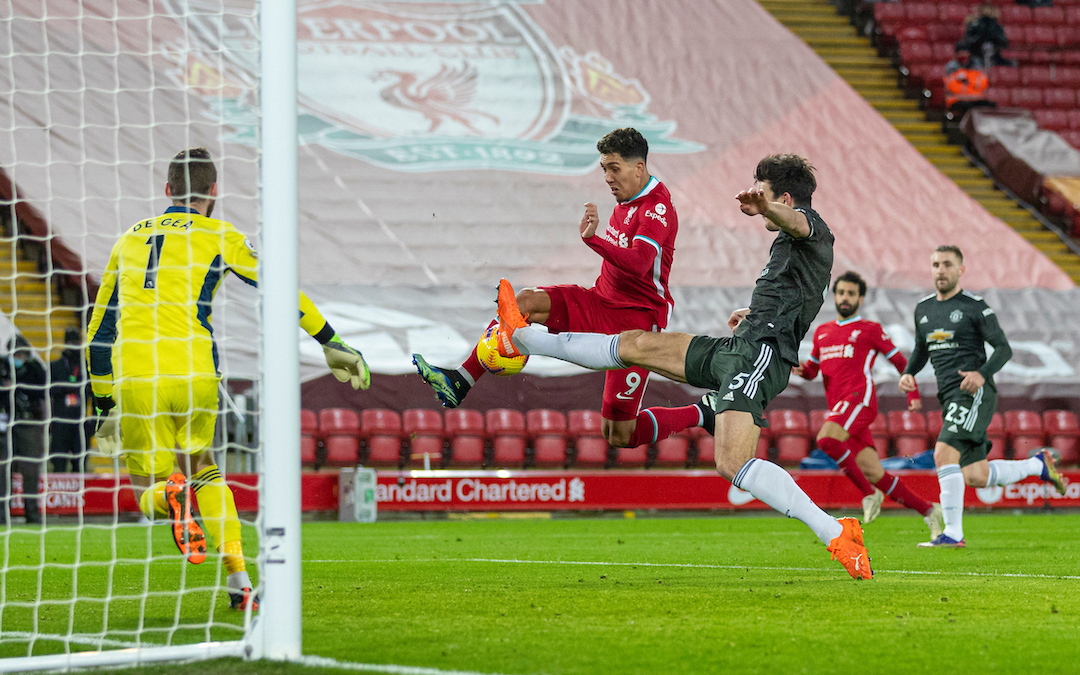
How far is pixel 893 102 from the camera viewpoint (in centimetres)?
2178

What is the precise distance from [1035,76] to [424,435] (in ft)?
48.0

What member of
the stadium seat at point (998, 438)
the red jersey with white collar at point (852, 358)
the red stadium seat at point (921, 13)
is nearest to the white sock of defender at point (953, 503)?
the red jersey with white collar at point (852, 358)

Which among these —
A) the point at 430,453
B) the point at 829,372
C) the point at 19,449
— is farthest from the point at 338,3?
the point at 829,372

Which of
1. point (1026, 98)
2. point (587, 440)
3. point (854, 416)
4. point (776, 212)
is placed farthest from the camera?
point (1026, 98)

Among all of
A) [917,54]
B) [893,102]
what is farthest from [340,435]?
[917,54]

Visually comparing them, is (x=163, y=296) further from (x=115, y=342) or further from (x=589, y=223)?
(x=589, y=223)

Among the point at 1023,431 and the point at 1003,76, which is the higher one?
the point at 1003,76

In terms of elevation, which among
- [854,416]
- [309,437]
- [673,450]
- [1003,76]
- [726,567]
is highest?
[1003,76]

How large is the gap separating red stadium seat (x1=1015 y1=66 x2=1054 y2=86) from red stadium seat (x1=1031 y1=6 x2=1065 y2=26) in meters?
1.52

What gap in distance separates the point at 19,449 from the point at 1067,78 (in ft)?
64.6

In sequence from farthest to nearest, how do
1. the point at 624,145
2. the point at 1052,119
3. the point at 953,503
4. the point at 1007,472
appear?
the point at 1052,119
the point at 1007,472
the point at 953,503
the point at 624,145

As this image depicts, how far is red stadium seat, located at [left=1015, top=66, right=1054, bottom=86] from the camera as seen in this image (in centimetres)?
2186

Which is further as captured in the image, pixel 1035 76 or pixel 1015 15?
pixel 1015 15

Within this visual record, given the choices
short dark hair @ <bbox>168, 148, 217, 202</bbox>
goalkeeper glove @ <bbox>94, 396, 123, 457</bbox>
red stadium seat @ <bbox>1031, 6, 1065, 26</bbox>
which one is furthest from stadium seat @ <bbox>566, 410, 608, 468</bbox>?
red stadium seat @ <bbox>1031, 6, 1065, 26</bbox>
